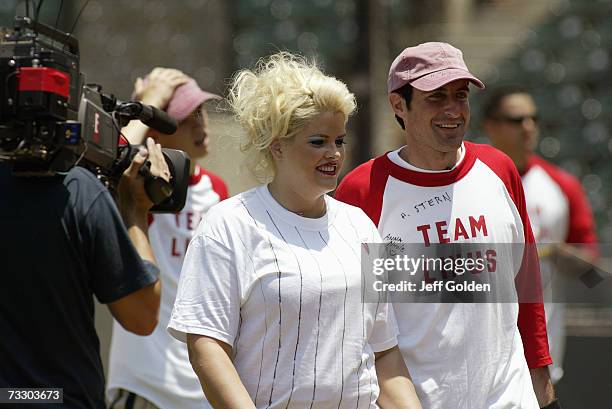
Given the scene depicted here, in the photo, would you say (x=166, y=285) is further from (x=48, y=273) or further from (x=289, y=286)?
(x=289, y=286)

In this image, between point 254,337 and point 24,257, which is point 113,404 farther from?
point 254,337

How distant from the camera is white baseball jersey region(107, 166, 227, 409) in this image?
14.6ft

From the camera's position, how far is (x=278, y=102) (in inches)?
117

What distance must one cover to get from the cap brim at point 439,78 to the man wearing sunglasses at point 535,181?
2322 mm

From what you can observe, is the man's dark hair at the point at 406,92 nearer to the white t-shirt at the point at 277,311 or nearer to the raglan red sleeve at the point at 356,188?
the raglan red sleeve at the point at 356,188

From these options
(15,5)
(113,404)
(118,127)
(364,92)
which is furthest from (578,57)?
(118,127)

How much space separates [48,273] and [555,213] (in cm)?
327

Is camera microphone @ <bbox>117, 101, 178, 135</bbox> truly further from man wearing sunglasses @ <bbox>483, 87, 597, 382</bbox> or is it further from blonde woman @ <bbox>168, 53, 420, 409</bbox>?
man wearing sunglasses @ <bbox>483, 87, 597, 382</bbox>

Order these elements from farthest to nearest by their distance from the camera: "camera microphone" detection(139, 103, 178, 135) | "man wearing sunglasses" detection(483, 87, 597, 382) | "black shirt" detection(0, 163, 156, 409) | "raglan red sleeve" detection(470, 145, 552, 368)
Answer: "man wearing sunglasses" detection(483, 87, 597, 382), "camera microphone" detection(139, 103, 178, 135), "raglan red sleeve" detection(470, 145, 552, 368), "black shirt" detection(0, 163, 156, 409)

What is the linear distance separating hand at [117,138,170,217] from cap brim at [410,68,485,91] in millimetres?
832

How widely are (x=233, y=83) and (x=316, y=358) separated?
2.77 ft

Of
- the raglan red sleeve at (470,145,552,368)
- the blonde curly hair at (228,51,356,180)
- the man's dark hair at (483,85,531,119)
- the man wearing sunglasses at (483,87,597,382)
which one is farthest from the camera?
the man's dark hair at (483,85,531,119)

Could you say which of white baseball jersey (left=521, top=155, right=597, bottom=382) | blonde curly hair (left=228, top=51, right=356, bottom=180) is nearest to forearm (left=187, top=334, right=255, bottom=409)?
blonde curly hair (left=228, top=51, right=356, bottom=180)

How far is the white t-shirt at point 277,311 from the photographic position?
2.84 m
